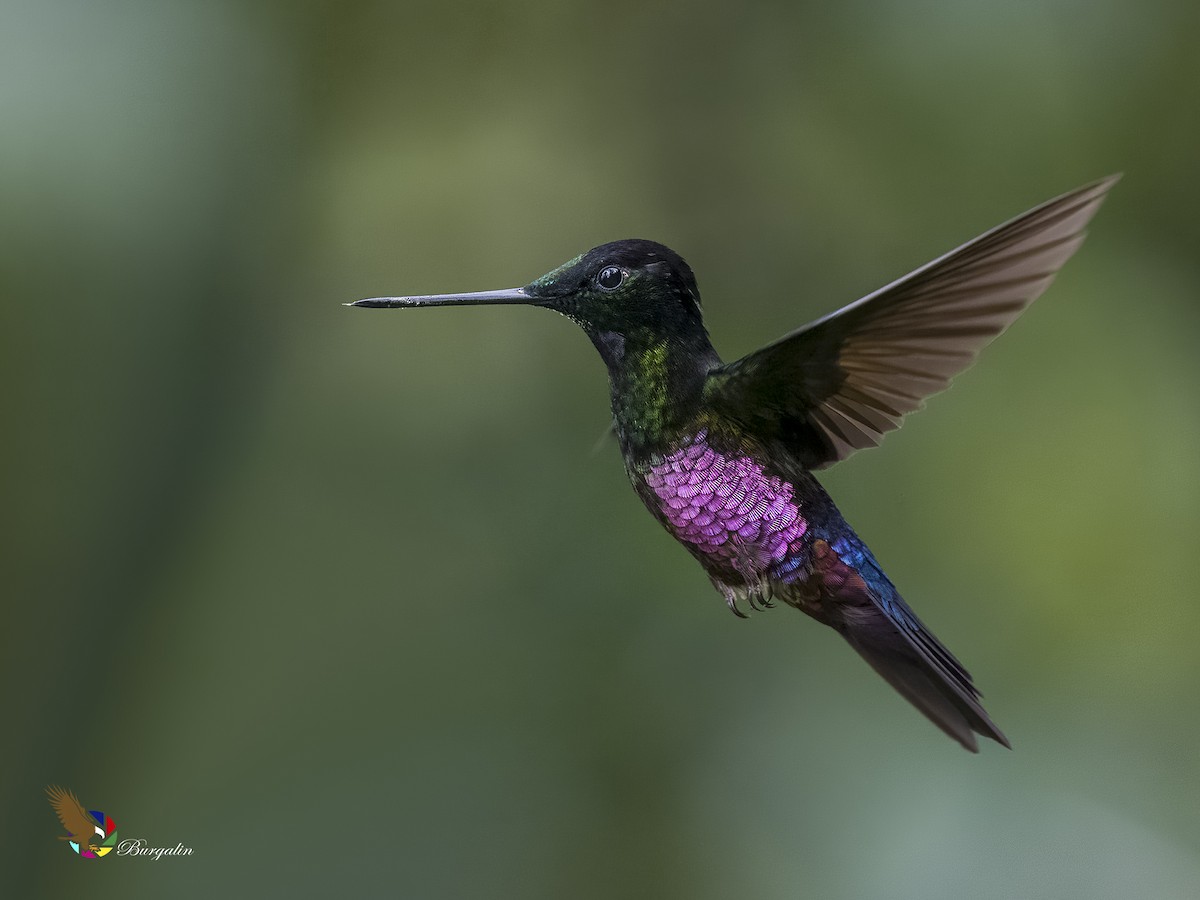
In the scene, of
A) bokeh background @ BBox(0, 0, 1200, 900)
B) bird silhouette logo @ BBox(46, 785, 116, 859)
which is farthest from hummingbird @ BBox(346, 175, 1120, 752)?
bird silhouette logo @ BBox(46, 785, 116, 859)

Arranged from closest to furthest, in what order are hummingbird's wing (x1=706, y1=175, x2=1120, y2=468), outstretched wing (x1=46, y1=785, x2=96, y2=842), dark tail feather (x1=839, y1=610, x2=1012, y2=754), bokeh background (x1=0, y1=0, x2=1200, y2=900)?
hummingbird's wing (x1=706, y1=175, x2=1120, y2=468)
dark tail feather (x1=839, y1=610, x2=1012, y2=754)
outstretched wing (x1=46, y1=785, x2=96, y2=842)
bokeh background (x1=0, y1=0, x2=1200, y2=900)

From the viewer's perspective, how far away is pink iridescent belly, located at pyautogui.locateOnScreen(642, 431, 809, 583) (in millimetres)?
583

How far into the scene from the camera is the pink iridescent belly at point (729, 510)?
1.91ft

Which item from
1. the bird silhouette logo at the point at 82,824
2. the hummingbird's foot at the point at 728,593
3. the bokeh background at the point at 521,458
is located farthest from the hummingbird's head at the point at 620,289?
the bird silhouette logo at the point at 82,824

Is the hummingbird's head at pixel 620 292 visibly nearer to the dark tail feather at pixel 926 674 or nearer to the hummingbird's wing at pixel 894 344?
the hummingbird's wing at pixel 894 344

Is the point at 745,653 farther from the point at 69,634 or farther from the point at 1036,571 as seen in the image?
the point at 69,634

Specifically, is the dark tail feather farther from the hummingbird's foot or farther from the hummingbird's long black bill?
the hummingbird's long black bill

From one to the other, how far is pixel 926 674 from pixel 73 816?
1.34m

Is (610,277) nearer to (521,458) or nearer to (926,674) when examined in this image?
(926,674)

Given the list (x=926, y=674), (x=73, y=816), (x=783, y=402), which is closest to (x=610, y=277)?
(x=783, y=402)

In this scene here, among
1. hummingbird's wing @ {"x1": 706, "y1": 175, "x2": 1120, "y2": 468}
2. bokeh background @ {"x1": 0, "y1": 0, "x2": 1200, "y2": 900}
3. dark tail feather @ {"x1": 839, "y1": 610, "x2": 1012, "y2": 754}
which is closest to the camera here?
hummingbird's wing @ {"x1": 706, "y1": 175, "x2": 1120, "y2": 468}

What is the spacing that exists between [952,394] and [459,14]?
0.96 metres

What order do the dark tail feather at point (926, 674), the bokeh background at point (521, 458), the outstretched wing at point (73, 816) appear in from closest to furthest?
the dark tail feather at point (926, 674) < the outstretched wing at point (73, 816) < the bokeh background at point (521, 458)

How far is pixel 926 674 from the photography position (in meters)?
0.64
